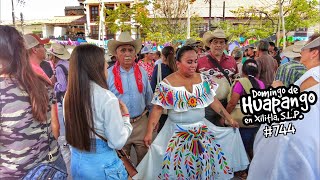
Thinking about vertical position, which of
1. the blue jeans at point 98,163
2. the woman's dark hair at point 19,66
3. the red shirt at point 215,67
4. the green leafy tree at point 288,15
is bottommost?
the blue jeans at point 98,163

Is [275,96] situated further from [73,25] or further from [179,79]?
[73,25]

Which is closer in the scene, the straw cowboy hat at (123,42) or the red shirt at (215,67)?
the straw cowboy hat at (123,42)

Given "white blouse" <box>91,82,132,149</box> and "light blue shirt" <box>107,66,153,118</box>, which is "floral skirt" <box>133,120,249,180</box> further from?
"white blouse" <box>91,82,132,149</box>

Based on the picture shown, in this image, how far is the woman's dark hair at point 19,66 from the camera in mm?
1675

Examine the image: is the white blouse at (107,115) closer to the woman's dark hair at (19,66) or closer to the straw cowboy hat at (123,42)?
the woman's dark hair at (19,66)

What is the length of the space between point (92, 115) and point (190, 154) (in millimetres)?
1305

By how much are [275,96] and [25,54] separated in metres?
1.59

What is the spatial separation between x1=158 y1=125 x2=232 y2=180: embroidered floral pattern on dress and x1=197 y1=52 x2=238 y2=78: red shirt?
1.01 metres

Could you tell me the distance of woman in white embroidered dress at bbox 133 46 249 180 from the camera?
2.75 meters

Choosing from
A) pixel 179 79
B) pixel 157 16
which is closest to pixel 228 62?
pixel 179 79

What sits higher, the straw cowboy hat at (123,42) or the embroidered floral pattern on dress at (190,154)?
the straw cowboy hat at (123,42)

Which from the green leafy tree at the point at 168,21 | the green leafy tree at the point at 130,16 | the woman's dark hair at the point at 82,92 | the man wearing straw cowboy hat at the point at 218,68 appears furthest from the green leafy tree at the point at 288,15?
the green leafy tree at the point at 130,16

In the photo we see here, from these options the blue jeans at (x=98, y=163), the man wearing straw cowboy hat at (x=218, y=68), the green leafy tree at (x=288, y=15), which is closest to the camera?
the blue jeans at (x=98, y=163)

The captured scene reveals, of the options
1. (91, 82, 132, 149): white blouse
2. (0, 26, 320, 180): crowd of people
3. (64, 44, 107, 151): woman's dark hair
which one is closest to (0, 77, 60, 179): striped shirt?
(0, 26, 320, 180): crowd of people
